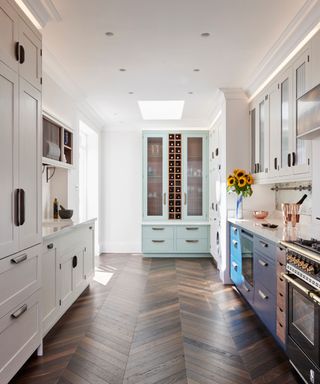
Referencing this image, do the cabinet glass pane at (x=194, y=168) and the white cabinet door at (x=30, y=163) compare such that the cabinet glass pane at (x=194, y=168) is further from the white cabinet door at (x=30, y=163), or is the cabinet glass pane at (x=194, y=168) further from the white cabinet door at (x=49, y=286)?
the white cabinet door at (x=30, y=163)

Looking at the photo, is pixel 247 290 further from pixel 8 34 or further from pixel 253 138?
pixel 8 34

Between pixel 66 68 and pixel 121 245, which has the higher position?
pixel 66 68

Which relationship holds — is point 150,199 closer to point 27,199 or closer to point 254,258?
point 254,258

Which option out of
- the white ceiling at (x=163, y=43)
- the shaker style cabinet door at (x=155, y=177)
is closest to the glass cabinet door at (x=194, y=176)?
the shaker style cabinet door at (x=155, y=177)

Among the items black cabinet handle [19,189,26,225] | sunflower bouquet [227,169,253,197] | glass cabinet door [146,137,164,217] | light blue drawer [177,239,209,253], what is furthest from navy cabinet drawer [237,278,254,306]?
glass cabinet door [146,137,164,217]

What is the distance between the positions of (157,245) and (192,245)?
2.21ft

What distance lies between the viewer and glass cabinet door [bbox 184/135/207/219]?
20.3 ft

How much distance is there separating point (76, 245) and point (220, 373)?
6.58 ft

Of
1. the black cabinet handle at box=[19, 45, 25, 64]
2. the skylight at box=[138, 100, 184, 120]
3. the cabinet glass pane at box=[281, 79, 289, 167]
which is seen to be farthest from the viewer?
the skylight at box=[138, 100, 184, 120]

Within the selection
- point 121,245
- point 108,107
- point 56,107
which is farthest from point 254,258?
point 121,245

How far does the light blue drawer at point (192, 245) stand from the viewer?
19.7 ft

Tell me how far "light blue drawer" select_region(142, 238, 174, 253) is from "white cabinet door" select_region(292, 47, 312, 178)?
11.5 ft

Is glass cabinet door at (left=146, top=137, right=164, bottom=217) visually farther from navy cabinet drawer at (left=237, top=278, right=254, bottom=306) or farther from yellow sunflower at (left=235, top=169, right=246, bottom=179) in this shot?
navy cabinet drawer at (left=237, top=278, right=254, bottom=306)

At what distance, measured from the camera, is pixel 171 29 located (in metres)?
2.72
